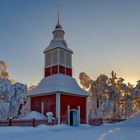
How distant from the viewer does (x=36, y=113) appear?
26719mm

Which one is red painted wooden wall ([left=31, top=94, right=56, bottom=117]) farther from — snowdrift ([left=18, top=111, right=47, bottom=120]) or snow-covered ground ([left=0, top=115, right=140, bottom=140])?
snow-covered ground ([left=0, top=115, right=140, bottom=140])

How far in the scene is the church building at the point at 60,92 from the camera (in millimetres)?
26922

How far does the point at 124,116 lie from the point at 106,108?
751cm

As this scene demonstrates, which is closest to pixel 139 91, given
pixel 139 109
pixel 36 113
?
pixel 139 109

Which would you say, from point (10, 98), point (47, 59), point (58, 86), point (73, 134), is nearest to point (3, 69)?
point (10, 98)

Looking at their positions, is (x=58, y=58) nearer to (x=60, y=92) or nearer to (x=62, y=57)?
(x=62, y=57)

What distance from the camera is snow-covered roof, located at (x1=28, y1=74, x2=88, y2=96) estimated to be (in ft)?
89.4

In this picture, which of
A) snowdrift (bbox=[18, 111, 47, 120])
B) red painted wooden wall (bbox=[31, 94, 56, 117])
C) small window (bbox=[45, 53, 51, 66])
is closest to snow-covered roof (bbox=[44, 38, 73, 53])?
small window (bbox=[45, 53, 51, 66])

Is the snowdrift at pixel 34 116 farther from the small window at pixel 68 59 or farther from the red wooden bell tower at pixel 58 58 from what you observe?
the small window at pixel 68 59

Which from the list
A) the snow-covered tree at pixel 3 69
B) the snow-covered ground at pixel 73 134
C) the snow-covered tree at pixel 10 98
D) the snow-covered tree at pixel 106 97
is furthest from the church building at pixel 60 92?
the snow-covered tree at pixel 3 69

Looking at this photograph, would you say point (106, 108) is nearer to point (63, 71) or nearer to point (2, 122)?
point (63, 71)

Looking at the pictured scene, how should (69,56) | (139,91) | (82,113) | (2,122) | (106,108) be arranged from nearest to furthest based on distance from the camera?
(2,122)
(82,113)
(69,56)
(106,108)
(139,91)

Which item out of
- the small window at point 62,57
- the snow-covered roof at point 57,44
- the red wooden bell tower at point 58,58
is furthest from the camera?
the snow-covered roof at point 57,44

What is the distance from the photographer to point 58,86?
89.9 ft
